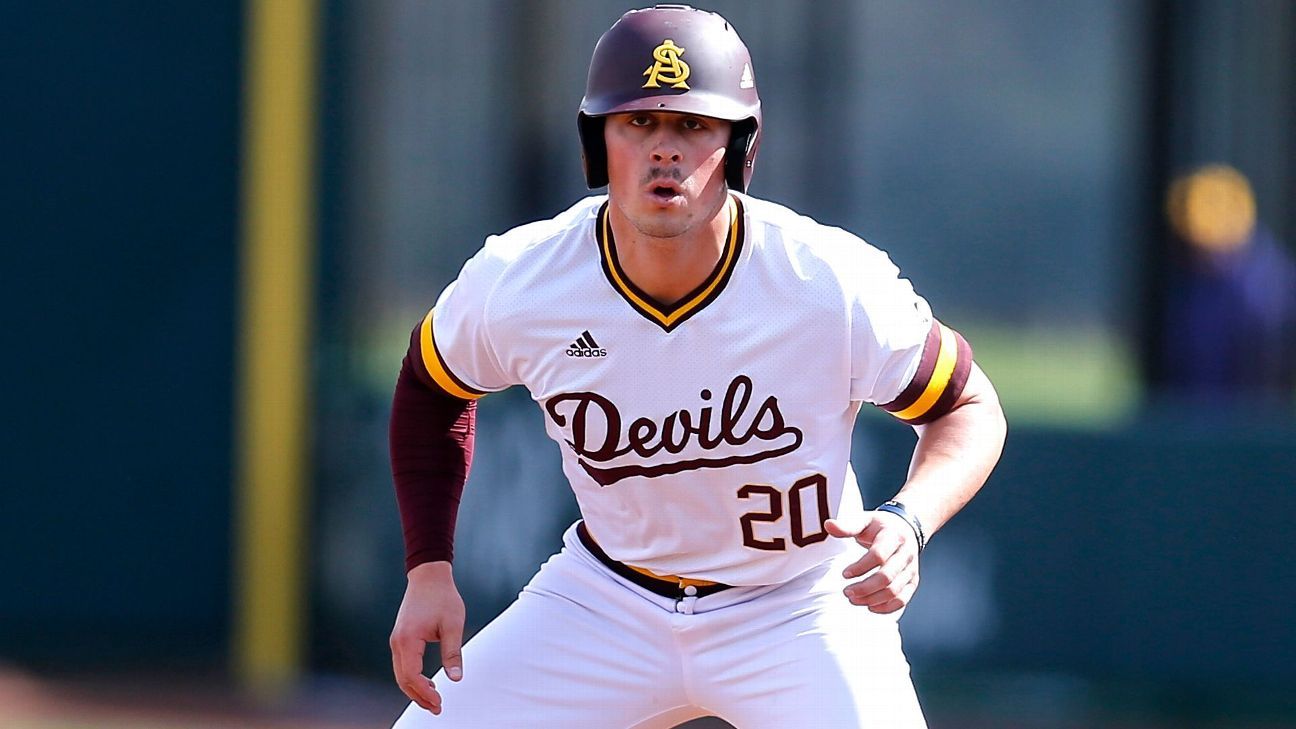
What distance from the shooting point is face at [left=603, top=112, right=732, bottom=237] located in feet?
11.6

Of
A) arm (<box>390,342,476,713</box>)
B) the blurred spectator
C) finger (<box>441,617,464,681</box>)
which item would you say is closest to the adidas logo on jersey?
arm (<box>390,342,476,713</box>)

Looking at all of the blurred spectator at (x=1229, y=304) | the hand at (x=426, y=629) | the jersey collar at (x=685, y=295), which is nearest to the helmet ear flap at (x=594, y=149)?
the jersey collar at (x=685, y=295)

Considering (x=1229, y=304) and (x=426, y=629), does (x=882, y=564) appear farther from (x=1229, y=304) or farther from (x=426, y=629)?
(x=1229, y=304)

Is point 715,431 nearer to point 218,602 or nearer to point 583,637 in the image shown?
point 583,637

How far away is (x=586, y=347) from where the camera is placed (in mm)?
3711

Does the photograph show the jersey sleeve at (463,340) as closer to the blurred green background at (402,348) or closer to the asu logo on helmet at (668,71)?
the asu logo on helmet at (668,71)

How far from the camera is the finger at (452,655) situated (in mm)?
3674

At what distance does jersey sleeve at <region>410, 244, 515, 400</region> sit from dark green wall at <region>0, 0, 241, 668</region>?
5.09 meters

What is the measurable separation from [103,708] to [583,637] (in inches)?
169

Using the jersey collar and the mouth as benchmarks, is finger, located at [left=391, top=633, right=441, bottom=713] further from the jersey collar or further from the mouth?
the mouth

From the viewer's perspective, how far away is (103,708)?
759 centimetres

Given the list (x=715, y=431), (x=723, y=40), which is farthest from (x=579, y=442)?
(x=723, y=40)

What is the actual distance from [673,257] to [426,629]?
2.74 feet

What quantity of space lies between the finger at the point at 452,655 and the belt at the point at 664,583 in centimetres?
37
